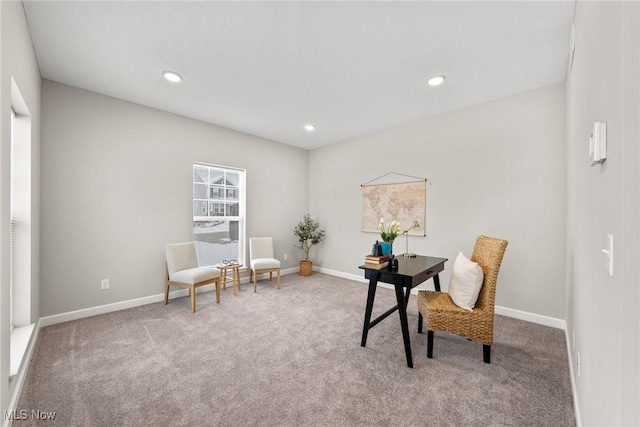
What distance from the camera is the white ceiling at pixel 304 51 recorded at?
1.95 meters

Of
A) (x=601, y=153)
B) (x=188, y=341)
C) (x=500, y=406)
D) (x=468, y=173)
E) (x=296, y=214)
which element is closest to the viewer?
(x=601, y=153)

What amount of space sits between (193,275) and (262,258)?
1.38 meters

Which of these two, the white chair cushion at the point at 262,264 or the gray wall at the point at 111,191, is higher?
the gray wall at the point at 111,191

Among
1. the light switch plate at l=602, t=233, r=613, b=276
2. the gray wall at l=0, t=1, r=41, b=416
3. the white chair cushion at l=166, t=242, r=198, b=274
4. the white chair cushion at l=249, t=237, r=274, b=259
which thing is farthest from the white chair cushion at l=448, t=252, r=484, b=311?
the white chair cushion at l=166, t=242, r=198, b=274

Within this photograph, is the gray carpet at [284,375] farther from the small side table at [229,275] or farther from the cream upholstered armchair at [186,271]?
the small side table at [229,275]

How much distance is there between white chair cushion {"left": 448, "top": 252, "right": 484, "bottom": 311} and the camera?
2.17 m

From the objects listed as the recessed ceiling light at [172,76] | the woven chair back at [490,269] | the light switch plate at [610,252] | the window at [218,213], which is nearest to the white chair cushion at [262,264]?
the window at [218,213]

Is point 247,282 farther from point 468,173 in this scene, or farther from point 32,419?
point 468,173

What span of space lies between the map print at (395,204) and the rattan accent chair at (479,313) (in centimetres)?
169

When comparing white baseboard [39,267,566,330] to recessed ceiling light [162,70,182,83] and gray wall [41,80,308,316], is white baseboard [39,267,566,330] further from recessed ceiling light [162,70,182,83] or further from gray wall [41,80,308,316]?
recessed ceiling light [162,70,182,83]

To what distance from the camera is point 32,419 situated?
5.27 ft

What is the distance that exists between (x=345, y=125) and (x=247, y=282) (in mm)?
3125

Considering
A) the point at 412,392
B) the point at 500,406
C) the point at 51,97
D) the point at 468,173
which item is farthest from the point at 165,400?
the point at 468,173

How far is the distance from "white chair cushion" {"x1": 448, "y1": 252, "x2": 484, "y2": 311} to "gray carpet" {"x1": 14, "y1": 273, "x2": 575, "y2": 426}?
0.50 metres
